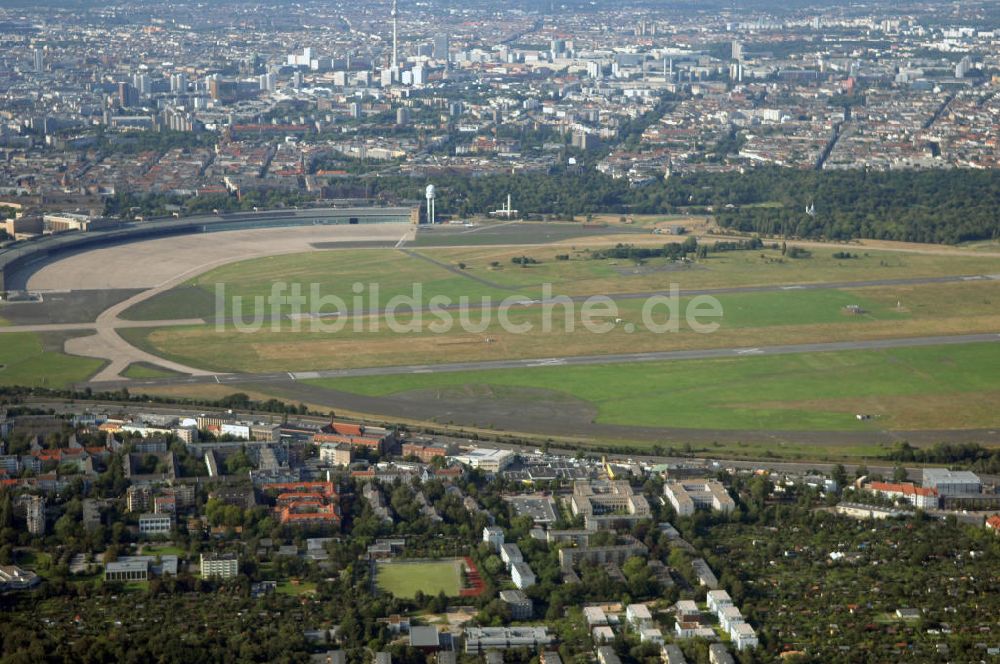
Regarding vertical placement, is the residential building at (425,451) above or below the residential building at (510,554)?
below

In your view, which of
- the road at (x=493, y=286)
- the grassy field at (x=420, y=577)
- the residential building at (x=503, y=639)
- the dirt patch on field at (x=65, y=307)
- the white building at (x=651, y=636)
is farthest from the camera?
the dirt patch on field at (x=65, y=307)

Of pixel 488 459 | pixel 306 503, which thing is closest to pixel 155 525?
pixel 306 503

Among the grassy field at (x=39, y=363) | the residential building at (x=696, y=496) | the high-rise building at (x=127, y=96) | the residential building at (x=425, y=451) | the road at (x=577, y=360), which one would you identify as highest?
the residential building at (x=696, y=496)

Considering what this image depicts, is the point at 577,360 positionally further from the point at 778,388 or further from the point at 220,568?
the point at 220,568

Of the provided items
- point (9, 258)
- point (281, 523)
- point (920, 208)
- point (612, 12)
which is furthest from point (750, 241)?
point (612, 12)

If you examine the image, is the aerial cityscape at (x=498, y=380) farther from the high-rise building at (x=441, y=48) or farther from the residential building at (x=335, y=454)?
the high-rise building at (x=441, y=48)

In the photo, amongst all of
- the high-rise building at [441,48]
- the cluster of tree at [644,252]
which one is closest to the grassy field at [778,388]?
the cluster of tree at [644,252]
